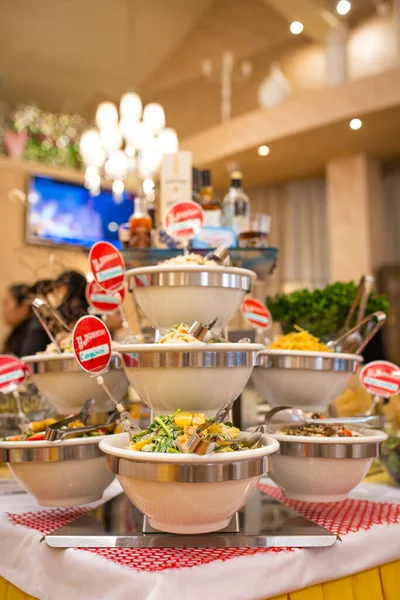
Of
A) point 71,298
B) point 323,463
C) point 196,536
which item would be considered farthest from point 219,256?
point 71,298

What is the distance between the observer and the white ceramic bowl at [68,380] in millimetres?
1365

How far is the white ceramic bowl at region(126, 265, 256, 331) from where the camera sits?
1.24m

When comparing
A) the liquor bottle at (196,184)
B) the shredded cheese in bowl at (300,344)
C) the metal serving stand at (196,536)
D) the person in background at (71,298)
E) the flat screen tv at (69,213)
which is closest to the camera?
the metal serving stand at (196,536)

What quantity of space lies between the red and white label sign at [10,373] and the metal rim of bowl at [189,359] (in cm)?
50

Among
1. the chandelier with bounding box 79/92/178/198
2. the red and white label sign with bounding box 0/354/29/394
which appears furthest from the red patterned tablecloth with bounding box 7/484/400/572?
the chandelier with bounding box 79/92/178/198

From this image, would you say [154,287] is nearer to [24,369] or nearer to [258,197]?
[24,369]

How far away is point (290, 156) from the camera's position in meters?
5.88

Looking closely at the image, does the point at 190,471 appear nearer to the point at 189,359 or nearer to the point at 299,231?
the point at 189,359

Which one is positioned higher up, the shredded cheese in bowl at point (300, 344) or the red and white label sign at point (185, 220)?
the red and white label sign at point (185, 220)

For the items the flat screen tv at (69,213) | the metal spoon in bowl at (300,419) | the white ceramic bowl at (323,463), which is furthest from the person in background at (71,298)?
the flat screen tv at (69,213)

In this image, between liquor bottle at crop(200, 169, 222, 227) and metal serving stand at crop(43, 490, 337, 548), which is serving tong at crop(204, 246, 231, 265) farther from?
metal serving stand at crop(43, 490, 337, 548)

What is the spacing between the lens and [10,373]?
1.51m

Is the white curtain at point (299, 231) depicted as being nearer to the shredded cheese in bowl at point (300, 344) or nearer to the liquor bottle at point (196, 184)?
the liquor bottle at point (196, 184)

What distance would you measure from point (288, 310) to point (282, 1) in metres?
4.02
